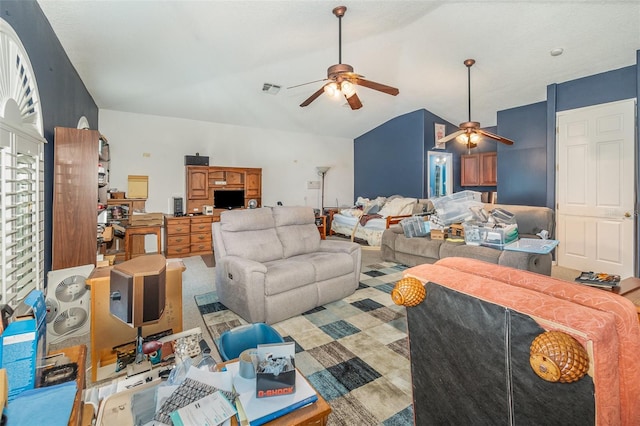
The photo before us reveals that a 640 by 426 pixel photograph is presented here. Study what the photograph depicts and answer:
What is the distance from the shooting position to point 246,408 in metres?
1.03

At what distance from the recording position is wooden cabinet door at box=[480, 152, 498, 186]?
6.81m

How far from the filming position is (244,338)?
1.80m

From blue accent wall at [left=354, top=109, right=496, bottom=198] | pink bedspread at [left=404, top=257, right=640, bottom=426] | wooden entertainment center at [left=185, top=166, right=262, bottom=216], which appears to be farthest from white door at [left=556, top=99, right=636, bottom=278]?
wooden entertainment center at [left=185, top=166, right=262, bottom=216]

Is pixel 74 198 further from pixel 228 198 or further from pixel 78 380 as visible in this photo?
pixel 228 198

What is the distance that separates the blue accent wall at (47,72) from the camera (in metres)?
1.95

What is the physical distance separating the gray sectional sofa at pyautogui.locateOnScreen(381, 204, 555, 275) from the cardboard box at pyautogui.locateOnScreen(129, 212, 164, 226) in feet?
12.3

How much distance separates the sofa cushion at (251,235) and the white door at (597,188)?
4.56 metres

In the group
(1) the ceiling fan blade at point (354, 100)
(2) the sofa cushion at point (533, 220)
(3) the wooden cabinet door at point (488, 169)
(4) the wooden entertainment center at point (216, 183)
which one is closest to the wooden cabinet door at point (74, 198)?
(1) the ceiling fan blade at point (354, 100)

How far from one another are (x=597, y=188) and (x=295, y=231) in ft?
14.6

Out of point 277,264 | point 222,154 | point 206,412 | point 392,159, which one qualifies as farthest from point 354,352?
point 392,159

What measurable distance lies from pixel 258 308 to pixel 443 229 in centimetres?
288

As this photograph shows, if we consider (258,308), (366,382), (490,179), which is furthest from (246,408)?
(490,179)

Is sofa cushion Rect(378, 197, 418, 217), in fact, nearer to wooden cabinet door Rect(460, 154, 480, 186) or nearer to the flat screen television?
wooden cabinet door Rect(460, 154, 480, 186)

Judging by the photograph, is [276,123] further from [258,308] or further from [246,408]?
[246,408]
